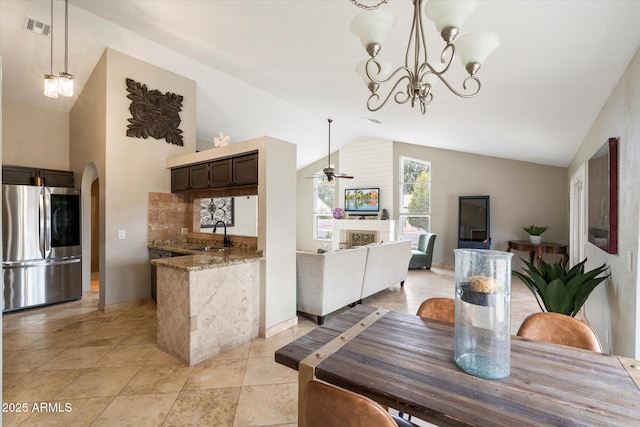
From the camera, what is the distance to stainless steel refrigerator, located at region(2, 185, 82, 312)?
149 inches

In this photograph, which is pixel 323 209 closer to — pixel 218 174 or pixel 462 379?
pixel 218 174

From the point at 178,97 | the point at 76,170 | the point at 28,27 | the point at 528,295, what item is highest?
the point at 28,27

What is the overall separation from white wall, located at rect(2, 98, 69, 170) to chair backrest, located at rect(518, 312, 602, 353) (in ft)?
21.0

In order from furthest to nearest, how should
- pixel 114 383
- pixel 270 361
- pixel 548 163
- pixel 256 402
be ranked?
pixel 548 163 → pixel 270 361 → pixel 114 383 → pixel 256 402

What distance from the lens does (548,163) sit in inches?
224

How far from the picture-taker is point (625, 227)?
1.91 m

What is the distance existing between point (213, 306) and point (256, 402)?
0.97 meters

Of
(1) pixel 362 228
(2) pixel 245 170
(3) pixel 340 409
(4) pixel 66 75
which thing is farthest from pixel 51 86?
(1) pixel 362 228

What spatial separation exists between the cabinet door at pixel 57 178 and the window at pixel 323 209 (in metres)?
6.18

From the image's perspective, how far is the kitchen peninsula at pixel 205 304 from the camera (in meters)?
2.58

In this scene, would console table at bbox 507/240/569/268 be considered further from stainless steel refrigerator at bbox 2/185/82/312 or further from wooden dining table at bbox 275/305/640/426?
stainless steel refrigerator at bbox 2/185/82/312

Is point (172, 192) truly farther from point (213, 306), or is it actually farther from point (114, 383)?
point (114, 383)

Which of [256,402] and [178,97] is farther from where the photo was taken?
[178,97]

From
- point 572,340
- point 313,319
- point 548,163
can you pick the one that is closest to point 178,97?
point 313,319
